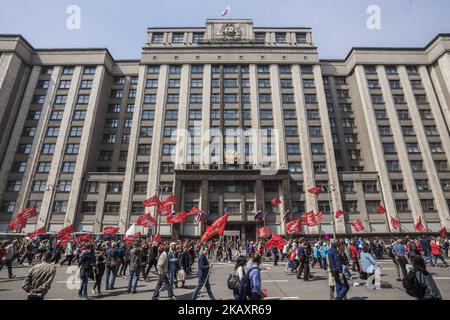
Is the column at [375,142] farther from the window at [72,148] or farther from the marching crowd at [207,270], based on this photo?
the window at [72,148]

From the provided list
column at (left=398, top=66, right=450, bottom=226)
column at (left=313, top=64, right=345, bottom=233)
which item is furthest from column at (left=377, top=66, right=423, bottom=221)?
column at (left=313, top=64, right=345, bottom=233)

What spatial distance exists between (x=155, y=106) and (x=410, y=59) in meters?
53.7

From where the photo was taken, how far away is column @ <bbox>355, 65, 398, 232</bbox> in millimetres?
42250

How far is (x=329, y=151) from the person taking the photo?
4544cm

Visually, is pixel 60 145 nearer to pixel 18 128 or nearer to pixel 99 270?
pixel 18 128

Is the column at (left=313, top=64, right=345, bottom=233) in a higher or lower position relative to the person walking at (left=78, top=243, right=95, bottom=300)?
higher

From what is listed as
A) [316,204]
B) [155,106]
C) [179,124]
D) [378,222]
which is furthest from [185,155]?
[378,222]

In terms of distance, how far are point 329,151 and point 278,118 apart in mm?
10990

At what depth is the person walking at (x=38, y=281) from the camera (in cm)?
639

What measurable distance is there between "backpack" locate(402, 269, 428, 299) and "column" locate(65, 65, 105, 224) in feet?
149

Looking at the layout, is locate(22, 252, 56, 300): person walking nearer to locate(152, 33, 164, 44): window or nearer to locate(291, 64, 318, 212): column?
locate(291, 64, 318, 212): column

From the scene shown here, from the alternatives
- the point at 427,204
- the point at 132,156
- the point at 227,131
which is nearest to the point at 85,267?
the point at 132,156

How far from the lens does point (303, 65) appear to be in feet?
172

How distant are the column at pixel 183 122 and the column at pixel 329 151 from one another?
25260 millimetres
